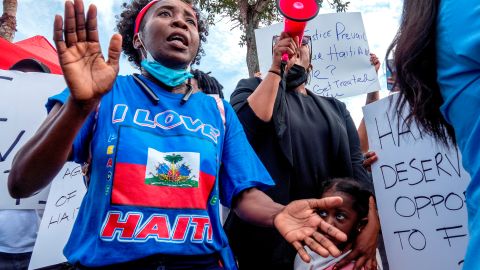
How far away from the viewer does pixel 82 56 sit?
118 cm

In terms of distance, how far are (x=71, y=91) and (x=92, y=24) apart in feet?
0.66

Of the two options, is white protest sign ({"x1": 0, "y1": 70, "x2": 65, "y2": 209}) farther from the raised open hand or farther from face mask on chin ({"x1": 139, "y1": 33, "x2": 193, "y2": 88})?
the raised open hand

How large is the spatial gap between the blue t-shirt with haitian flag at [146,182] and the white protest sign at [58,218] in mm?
1067

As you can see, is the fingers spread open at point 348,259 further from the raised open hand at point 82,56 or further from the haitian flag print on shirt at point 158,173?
the raised open hand at point 82,56

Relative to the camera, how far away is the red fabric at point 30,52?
321 cm

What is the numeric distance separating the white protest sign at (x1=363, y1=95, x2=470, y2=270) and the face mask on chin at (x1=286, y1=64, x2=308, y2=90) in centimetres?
57

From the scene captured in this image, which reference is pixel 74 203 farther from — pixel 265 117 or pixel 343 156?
pixel 343 156

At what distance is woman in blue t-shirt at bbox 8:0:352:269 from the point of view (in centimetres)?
118

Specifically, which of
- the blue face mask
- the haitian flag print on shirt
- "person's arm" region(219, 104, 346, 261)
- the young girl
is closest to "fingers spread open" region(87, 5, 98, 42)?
the haitian flag print on shirt

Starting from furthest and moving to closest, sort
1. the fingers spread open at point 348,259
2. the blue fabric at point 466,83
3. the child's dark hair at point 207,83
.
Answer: the child's dark hair at point 207,83, the fingers spread open at point 348,259, the blue fabric at point 466,83

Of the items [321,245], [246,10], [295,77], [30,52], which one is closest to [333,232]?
[321,245]

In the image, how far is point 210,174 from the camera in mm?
1430

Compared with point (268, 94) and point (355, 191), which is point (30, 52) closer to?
point (268, 94)

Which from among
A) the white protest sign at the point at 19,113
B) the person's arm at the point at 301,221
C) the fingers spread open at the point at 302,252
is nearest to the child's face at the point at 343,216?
the person's arm at the point at 301,221
